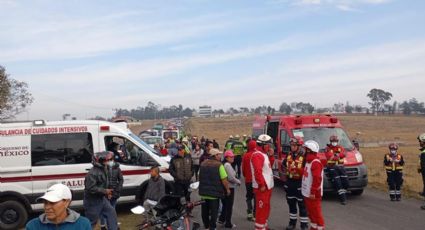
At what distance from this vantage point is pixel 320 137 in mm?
13930

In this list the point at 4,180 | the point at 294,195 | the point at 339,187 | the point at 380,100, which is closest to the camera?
the point at 294,195

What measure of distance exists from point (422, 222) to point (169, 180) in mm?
5770

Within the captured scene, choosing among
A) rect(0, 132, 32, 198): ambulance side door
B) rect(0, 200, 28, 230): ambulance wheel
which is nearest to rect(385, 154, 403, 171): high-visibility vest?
rect(0, 132, 32, 198): ambulance side door

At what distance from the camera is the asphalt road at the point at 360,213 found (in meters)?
9.48

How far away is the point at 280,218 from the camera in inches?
409

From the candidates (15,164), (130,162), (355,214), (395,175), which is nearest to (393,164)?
(395,175)

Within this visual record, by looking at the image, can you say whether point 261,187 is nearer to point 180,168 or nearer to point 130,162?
point 180,168

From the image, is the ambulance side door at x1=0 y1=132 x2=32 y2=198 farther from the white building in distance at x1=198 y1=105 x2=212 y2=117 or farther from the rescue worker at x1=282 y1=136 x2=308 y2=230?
the white building in distance at x1=198 y1=105 x2=212 y2=117

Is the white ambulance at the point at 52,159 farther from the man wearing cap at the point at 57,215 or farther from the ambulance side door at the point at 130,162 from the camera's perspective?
the man wearing cap at the point at 57,215

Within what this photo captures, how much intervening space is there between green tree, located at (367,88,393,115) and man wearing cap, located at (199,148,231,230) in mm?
141805

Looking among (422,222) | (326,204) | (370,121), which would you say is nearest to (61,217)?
(422,222)

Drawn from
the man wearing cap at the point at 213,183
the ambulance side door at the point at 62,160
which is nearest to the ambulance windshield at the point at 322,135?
the man wearing cap at the point at 213,183

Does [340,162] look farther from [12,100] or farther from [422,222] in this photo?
[12,100]

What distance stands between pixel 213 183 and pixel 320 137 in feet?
21.0
